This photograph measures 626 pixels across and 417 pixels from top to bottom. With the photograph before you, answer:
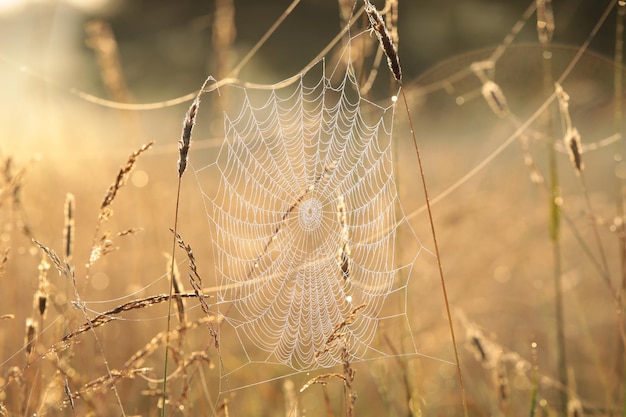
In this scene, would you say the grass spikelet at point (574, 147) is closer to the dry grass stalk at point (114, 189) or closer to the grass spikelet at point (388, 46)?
the grass spikelet at point (388, 46)

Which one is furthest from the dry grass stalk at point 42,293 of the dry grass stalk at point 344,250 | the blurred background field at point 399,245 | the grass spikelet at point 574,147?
the grass spikelet at point 574,147

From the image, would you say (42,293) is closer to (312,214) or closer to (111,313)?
(111,313)

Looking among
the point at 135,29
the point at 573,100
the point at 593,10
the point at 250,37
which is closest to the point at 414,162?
the point at 573,100

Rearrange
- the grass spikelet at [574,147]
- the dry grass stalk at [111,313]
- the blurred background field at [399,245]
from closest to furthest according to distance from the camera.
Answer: the dry grass stalk at [111,313]
the grass spikelet at [574,147]
the blurred background field at [399,245]

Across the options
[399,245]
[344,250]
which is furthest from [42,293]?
[399,245]

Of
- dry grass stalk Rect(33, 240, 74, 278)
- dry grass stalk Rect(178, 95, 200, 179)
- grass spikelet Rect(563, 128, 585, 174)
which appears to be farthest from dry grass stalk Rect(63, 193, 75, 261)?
grass spikelet Rect(563, 128, 585, 174)

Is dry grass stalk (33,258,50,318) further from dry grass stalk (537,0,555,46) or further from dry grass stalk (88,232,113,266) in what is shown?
dry grass stalk (537,0,555,46)

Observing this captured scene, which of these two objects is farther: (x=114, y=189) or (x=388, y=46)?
(x=114, y=189)

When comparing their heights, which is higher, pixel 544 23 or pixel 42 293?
pixel 544 23

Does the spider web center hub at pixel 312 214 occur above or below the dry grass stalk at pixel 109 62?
below

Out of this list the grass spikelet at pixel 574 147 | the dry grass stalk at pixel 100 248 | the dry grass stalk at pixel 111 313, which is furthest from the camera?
the grass spikelet at pixel 574 147

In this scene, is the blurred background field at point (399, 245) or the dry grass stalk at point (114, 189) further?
the blurred background field at point (399, 245)

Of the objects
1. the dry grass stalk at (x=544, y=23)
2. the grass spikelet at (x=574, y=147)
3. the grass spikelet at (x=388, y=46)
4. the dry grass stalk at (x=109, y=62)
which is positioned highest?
the dry grass stalk at (x=109, y=62)
